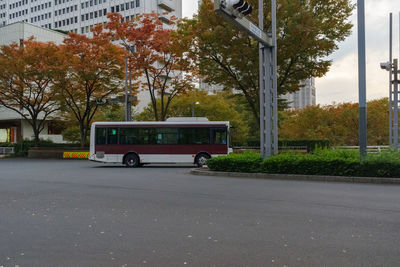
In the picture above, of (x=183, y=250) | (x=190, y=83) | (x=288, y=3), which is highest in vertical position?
(x=288, y=3)

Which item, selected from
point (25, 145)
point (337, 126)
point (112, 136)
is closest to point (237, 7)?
point (112, 136)

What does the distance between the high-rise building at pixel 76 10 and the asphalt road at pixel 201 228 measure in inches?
2216

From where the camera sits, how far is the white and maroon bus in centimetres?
2047

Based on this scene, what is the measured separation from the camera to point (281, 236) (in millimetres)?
5113

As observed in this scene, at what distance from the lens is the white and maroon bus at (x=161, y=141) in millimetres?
20469

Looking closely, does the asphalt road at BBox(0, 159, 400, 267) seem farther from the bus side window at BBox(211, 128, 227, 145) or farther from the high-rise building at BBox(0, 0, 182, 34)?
the high-rise building at BBox(0, 0, 182, 34)

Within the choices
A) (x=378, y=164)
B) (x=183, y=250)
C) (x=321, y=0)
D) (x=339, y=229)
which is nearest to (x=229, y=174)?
(x=378, y=164)

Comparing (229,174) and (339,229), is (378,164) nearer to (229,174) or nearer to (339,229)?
(229,174)

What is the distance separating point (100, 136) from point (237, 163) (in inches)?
381

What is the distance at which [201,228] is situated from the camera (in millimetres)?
5602

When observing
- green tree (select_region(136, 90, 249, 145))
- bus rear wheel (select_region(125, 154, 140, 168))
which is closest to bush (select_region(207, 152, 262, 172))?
bus rear wheel (select_region(125, 154, 140, 168))

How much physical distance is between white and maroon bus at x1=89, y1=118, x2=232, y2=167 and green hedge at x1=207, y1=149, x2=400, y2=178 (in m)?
5.77

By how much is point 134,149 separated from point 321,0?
12954 mm

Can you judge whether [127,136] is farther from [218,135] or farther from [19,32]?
[19,32]
